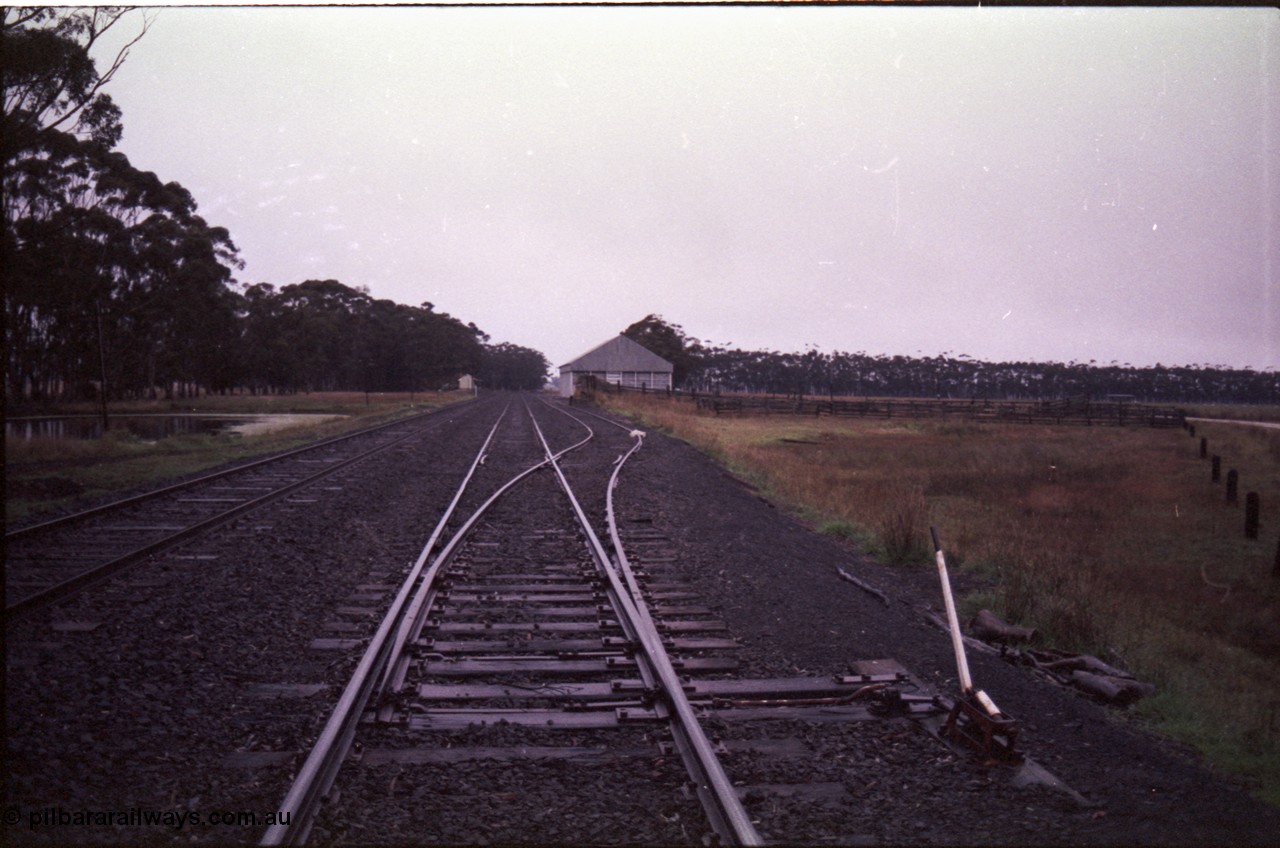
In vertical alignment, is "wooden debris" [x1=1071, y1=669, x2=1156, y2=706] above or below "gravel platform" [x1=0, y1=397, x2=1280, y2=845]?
below

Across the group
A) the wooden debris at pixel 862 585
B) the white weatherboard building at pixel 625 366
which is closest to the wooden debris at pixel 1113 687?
the wooden debris at pixel 862 585

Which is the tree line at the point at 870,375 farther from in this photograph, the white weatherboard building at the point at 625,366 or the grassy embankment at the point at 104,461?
the grassy embankment at the point at 104,461

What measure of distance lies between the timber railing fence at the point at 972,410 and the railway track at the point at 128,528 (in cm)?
3841

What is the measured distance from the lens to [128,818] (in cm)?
319

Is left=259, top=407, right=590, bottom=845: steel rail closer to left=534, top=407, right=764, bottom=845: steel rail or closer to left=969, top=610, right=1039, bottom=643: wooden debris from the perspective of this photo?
left=534, top=407, right=764, bottom=845: steel rail

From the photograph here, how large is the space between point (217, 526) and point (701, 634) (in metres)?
6.27

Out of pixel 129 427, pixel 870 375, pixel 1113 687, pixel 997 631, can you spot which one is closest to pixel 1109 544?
pixel 997 631

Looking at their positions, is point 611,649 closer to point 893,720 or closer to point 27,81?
point 893,720

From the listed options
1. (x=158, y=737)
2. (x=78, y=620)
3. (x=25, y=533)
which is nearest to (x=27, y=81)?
(x=25, y=533)

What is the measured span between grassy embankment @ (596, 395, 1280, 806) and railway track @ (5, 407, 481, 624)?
292 inches

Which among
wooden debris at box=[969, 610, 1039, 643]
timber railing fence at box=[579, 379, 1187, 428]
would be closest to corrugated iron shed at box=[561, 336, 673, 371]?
timber railing fence at box=[579, 379, 1187, 428]

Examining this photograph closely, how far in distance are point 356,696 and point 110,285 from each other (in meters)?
45.9

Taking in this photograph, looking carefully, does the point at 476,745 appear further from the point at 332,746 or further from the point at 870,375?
the point at 870,375

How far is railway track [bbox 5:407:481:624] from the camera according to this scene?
6.55 metres
